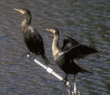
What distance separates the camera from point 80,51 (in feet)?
19.6

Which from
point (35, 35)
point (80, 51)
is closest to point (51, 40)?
point (35, 35)

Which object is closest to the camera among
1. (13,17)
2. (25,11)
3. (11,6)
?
(25,11)

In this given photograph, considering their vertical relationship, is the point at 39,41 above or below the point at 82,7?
above

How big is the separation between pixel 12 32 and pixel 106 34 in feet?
19.9

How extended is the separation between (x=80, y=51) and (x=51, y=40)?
35.8 ft

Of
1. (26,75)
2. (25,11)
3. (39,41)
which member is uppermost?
(25,11)

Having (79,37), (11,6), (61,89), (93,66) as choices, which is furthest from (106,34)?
(11,6)

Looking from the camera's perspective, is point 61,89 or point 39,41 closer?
point 39,41

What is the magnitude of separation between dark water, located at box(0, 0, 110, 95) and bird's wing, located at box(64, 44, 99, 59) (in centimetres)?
29

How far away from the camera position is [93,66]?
13.9 metres

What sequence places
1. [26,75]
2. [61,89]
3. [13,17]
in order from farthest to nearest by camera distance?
[13,17]
[26,75]
[61,89]

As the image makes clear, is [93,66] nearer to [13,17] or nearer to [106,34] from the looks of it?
[106,34]

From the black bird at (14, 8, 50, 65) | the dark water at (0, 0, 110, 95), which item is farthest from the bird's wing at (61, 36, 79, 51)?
the black bird at (14, 8, 50, 65)

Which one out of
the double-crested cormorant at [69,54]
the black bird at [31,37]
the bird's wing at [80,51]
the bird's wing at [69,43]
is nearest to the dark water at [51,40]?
the bird's wing at [80,51]
